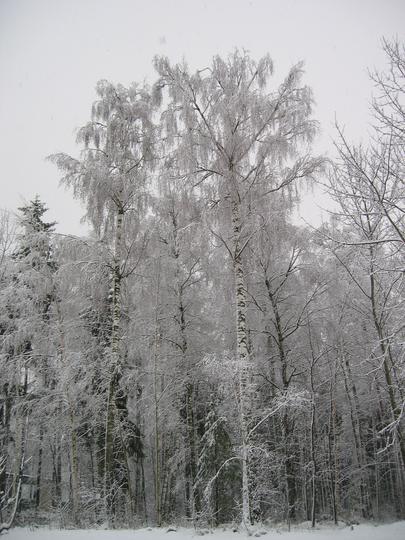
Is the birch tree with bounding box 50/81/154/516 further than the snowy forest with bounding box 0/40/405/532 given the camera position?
Yes

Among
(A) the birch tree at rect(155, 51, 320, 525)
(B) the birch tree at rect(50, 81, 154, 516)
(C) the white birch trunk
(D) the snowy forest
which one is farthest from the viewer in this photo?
(B) the birch tree at rect(50, 81, 154, 516)

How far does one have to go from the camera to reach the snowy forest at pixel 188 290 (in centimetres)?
830

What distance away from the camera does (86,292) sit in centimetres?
988

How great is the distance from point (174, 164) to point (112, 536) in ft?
26.8

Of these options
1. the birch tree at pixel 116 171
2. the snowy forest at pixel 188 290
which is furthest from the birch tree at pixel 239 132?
the birch tree at pixel 116 171

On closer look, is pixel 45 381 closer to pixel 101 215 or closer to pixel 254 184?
pixel 101 215

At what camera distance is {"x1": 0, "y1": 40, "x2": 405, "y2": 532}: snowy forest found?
830cm

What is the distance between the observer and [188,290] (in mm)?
12570

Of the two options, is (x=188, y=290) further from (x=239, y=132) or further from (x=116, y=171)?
(x=239, y=132)

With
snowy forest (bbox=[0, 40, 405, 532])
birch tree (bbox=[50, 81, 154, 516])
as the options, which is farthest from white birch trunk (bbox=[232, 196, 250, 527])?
birch tree (bbox=[50, 81, 154, 516])

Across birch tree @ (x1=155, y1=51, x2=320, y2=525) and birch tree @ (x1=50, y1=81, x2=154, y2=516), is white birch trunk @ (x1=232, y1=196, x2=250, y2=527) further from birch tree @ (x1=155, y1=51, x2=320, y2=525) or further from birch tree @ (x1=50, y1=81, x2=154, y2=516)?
birch tree @ (x1=50, y1=81, x2=154, y2=516)

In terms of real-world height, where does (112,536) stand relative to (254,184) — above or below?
below

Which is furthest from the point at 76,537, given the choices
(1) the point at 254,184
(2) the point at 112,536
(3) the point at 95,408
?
(1) the point at 254,184

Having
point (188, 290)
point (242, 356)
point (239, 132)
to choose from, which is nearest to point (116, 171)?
point (239, 132)
